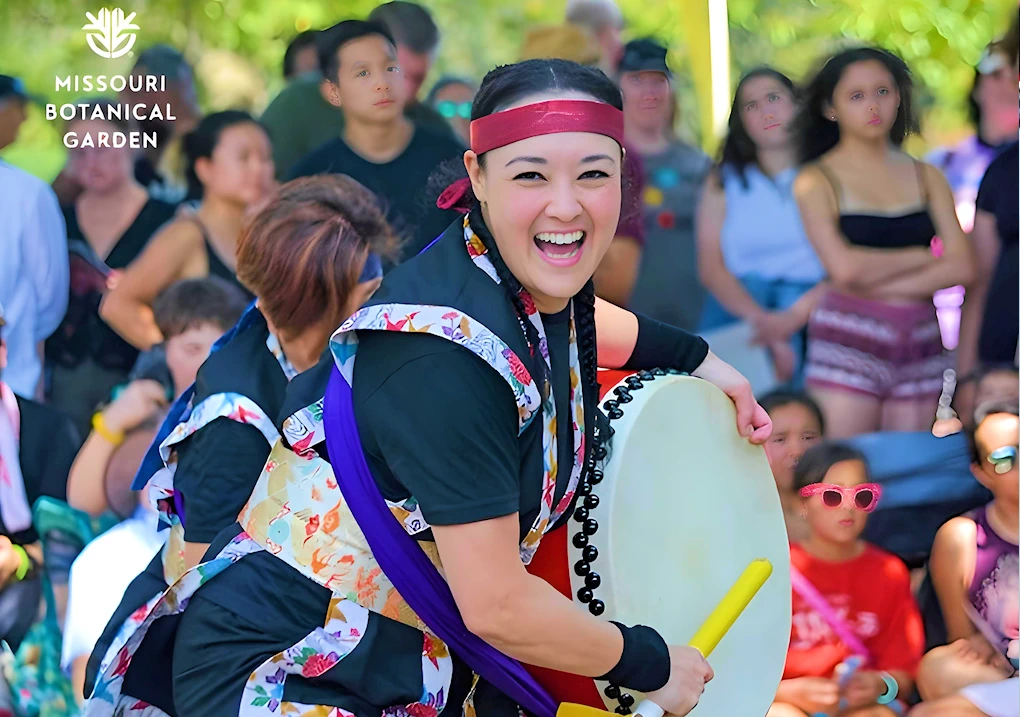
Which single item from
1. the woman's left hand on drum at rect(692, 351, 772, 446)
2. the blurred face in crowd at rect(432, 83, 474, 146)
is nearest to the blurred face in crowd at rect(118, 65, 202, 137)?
the blurred face in crowd at rect(432, 83, 474, 146)

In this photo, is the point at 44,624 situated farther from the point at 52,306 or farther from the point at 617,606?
the point at 617,606

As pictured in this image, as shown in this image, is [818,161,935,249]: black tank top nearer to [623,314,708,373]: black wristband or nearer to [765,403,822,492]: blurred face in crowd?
[765,403,822,492]: blurred face in crowd

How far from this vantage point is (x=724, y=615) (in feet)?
6.45

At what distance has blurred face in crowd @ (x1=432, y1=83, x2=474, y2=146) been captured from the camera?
354 cm

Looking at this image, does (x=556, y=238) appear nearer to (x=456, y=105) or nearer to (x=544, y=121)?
(x=544, y=121)

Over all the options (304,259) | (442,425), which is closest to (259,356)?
(304,259)

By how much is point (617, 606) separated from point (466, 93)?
6.96 ft

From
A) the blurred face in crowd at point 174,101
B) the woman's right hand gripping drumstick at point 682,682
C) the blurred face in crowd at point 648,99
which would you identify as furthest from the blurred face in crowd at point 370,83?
the woman's right hand gripping drumstick at point 682,682

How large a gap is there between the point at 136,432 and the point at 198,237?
24.7 inches

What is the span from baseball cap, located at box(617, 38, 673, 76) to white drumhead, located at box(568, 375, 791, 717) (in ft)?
5.41

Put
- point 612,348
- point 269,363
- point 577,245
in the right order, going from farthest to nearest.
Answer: point 269,363, point 612,348, point 577,245

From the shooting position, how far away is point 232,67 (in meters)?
3.59

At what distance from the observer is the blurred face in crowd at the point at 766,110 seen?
3504 millimetres

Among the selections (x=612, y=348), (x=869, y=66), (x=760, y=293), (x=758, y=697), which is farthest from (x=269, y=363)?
(x=869, y=66)
